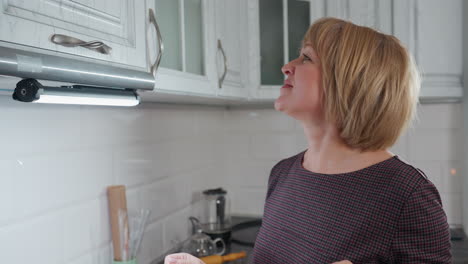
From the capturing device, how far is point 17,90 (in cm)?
65

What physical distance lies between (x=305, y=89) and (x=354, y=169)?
0.23 metres

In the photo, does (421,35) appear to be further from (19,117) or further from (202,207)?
(19,117)

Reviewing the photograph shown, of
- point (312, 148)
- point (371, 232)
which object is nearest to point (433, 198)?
point (371, 232)

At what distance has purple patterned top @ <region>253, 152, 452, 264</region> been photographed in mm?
980

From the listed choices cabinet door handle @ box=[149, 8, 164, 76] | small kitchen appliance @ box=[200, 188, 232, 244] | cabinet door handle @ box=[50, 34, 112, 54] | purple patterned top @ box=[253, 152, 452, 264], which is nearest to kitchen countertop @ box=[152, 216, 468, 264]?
small kitchen appliance @ box=[200, 188, 232, 244]

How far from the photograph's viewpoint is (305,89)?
113 cm

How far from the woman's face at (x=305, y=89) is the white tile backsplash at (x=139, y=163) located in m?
0.54

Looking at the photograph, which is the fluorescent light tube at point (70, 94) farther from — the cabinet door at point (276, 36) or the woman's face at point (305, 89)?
the cabinet door at point (276, 36)

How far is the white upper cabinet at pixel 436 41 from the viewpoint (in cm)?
175

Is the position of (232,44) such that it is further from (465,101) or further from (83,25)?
(465,101)

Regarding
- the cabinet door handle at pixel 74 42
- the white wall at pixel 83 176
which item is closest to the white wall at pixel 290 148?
the white wall at pixel 83 176

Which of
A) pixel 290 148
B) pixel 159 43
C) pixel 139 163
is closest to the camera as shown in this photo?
pixel 159 43

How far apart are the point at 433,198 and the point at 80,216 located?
33.9 inches

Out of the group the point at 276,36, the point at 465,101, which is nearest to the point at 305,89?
the point at 276,36
